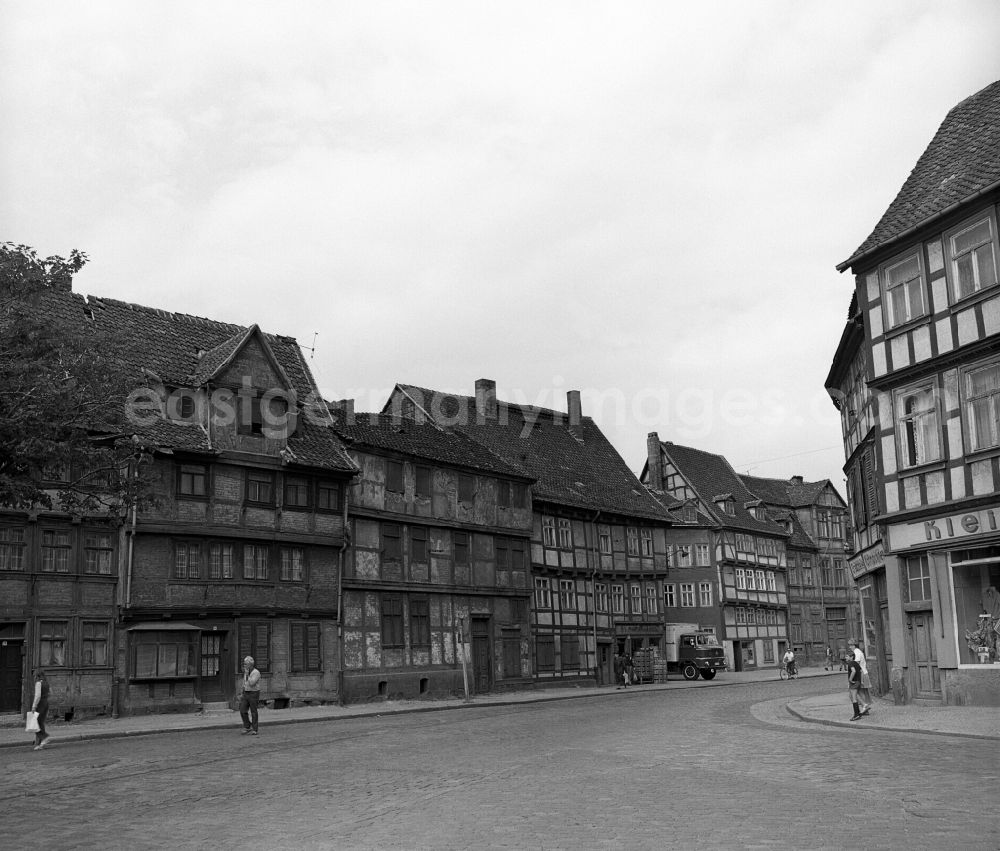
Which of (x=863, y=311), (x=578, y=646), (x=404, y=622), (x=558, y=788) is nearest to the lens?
(x=558, y=788)

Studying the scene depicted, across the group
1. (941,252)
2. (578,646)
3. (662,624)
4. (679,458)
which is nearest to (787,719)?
(941,252)

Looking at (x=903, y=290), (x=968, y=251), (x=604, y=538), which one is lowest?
(x=604, y=538)

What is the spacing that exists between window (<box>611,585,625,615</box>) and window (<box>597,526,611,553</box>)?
1.88 meters

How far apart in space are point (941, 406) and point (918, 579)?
4065 millimetres

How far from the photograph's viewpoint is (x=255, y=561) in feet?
113

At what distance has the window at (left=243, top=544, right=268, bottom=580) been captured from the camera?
34181 mm

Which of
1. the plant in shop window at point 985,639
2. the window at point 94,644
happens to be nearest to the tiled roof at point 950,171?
the plant in shop window at point 985,639

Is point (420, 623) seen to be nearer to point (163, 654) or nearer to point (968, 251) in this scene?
point (163, 654)

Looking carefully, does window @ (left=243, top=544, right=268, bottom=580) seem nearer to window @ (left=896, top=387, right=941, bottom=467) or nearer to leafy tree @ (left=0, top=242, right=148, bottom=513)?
leafy tree @ (left=0, top=242, right=148, bottom=513)

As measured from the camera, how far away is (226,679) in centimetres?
3325

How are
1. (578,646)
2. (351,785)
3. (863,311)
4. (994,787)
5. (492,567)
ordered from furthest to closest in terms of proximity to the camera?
(578,646) → (492,567) → (863,311) → (351,785) → (994,787)

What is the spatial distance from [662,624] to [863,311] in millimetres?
31560

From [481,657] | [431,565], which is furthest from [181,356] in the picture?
[481,657]

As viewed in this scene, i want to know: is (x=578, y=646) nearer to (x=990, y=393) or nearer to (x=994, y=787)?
(x=990, y=393)
